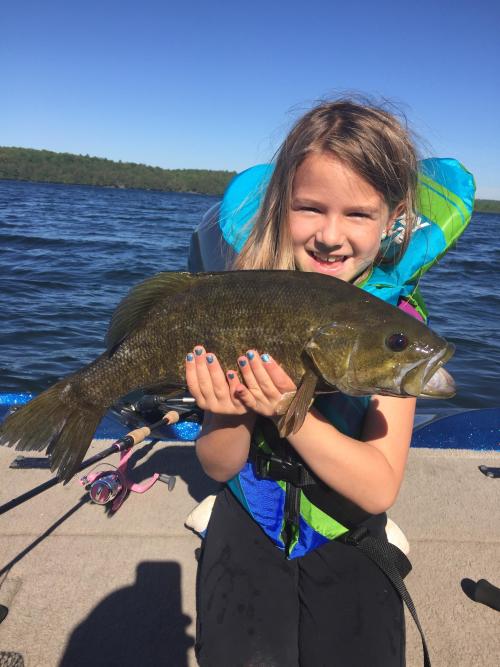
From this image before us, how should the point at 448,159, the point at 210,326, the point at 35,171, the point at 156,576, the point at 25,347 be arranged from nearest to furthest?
the point at 210,326 < the point at 156,576 < the point at 448,159 < the point at 25,347 < the point at 35,171

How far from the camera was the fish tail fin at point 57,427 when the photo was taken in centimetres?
241

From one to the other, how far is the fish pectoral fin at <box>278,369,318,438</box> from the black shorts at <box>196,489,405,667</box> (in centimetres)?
90

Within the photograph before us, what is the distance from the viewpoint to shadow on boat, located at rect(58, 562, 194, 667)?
2.69 m

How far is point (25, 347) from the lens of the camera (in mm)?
10008

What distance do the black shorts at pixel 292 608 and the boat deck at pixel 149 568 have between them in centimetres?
44

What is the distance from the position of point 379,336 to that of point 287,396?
0.49 metres

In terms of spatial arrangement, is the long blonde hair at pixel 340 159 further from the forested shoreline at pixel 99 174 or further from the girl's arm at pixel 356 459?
the forested shoreline at pixel 99 174

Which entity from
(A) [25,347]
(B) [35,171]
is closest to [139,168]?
(B) [35,171]

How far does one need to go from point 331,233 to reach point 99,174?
132845 millimetres

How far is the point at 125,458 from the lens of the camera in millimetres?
4008

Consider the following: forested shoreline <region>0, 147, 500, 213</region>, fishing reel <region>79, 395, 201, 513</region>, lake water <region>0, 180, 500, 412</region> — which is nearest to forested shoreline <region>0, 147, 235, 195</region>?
forested shoreline <region>0, 147, 500, 213</region>

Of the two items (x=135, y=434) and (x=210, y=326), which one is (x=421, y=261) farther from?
(x=135, y=434)

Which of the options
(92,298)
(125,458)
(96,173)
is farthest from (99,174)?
(125,458)

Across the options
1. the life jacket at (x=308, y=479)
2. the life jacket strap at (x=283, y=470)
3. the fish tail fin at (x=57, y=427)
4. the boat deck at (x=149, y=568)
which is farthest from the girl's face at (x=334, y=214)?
the boat deck at (x=149, y=568)
